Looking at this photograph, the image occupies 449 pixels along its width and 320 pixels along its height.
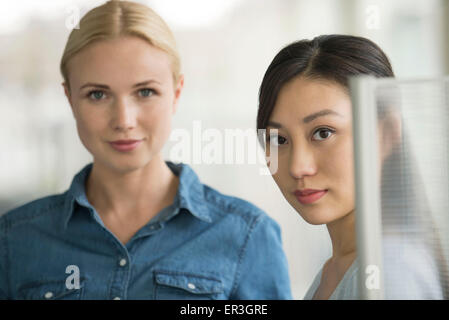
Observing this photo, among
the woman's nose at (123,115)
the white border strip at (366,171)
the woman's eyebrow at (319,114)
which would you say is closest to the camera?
the white border strip at (366,171)

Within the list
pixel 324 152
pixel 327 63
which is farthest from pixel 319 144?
pixel 327 63

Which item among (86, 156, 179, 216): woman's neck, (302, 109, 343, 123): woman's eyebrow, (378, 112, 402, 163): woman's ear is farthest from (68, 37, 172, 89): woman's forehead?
(378, 112, 402, 163): woman's ear

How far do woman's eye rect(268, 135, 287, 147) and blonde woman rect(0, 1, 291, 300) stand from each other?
171 mm

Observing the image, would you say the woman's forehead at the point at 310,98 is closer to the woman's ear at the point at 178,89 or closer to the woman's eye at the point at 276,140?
the woman's eye at the point at 276,140

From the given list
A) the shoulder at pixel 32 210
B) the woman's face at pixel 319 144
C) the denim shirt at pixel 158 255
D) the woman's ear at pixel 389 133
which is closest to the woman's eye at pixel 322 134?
the woman's face at pixel 319 144

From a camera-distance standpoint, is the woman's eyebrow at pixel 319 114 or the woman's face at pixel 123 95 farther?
the woman's face at pixel 123 95

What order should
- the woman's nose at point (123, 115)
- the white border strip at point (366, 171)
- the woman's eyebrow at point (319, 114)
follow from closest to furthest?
the white border strip at point (366, 171)
the woman's eyebrow at point (319, 114)
the woman's nose at point (123, 115)

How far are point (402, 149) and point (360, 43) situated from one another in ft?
0.63

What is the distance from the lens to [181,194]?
37.0 inches

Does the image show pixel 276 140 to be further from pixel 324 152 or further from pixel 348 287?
pixel 348 287

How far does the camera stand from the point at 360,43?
794 mm

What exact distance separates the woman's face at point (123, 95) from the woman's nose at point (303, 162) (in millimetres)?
247

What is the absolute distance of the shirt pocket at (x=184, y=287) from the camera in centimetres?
91

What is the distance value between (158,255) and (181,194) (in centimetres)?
11
